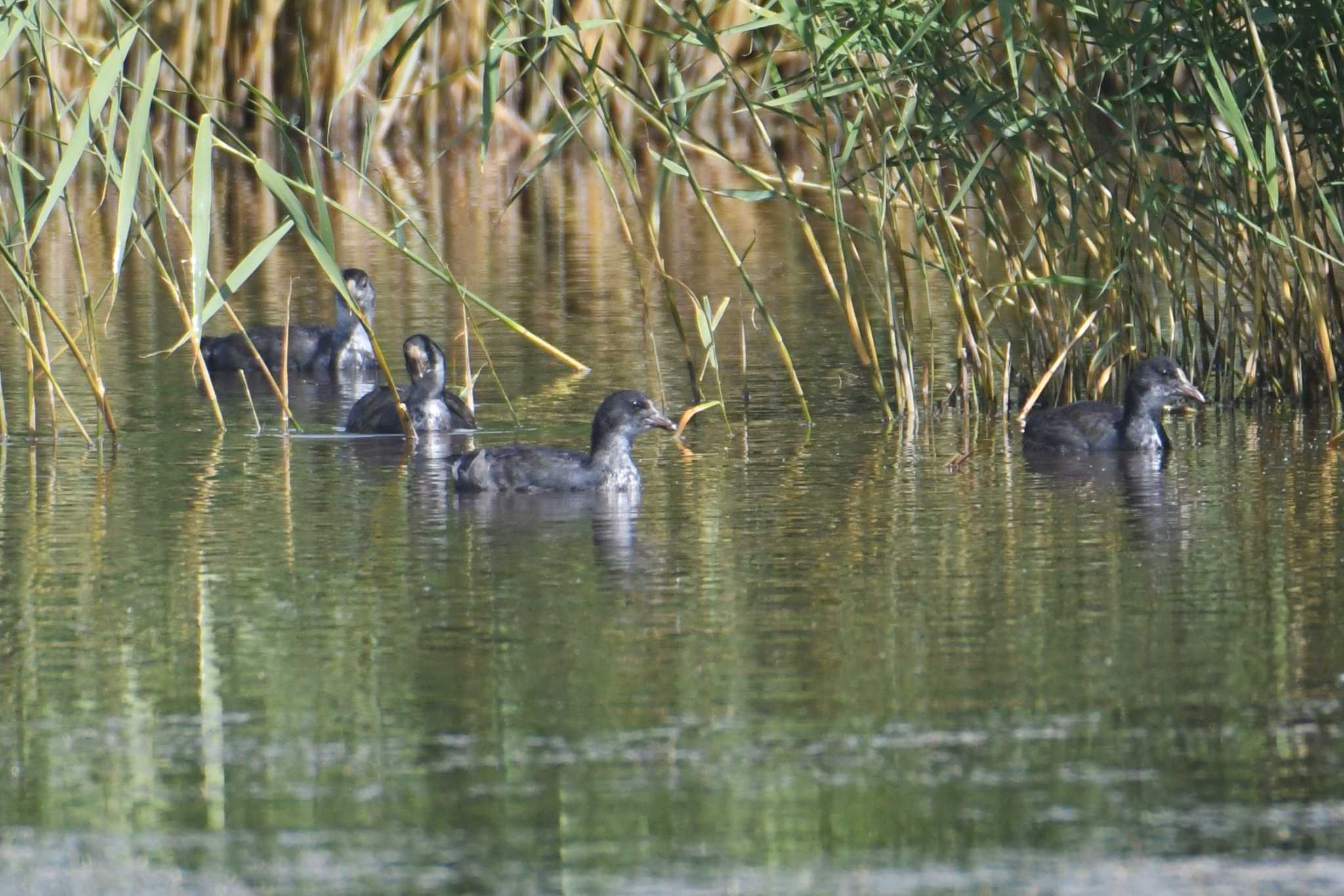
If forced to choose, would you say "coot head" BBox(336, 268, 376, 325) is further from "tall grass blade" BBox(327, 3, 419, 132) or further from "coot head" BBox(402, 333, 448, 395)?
"tall grass blade" BBox(327, 3, 419, 132)

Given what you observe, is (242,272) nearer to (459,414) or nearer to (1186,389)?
(459,414)

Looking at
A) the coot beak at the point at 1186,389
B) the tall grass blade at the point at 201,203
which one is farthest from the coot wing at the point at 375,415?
the coot beak at the point at 1186,389

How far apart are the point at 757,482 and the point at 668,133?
1.35 metres

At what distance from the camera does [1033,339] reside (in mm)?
10047

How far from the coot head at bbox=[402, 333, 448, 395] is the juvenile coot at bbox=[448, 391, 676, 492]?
1.62 m

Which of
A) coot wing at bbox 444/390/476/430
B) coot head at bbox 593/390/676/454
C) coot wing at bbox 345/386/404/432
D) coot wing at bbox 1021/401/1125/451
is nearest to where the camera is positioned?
coot head at bbox 593/390/676/454

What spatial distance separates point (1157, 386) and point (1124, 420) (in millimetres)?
216

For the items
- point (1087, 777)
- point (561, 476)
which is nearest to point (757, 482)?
point (561, 476)

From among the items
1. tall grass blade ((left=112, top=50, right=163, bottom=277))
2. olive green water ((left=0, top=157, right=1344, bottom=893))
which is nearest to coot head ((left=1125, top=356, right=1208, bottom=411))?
olive green water ((left=0, top=157, right=1344, bottom=893))

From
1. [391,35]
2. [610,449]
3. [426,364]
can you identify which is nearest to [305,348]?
[426,364]

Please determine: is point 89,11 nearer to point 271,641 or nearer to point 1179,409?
point 1179,409

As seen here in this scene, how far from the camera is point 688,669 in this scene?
546 centimetres

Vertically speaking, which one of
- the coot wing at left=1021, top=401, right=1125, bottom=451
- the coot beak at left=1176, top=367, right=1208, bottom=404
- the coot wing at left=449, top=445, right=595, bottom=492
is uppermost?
the coot beak at left=1176, top=367, right=1208, bottom=404

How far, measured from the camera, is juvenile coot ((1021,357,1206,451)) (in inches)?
352
